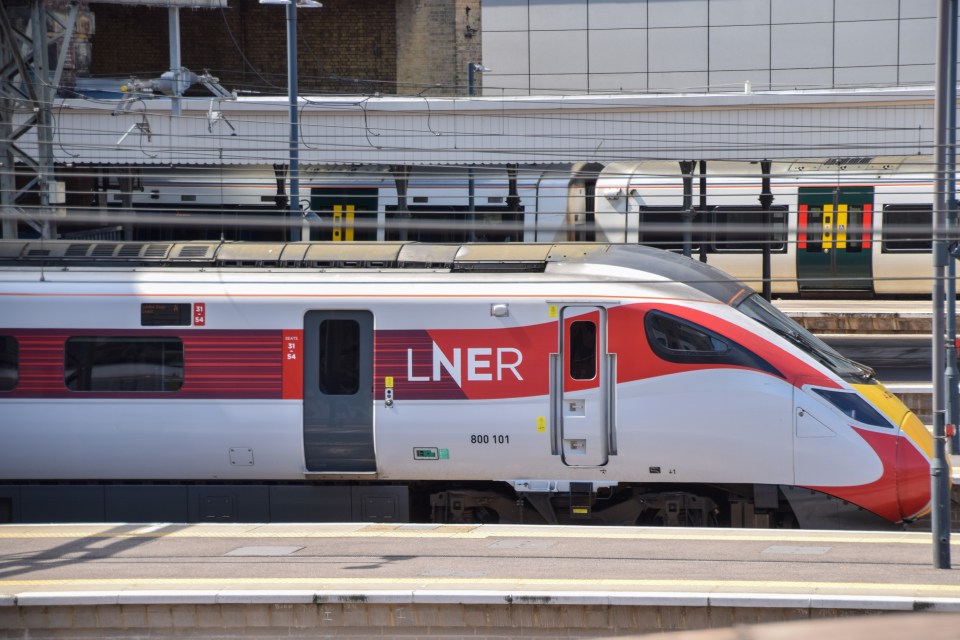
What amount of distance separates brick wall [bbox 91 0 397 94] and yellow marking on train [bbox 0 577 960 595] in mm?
33981

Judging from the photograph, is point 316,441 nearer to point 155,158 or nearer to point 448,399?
point 448,399

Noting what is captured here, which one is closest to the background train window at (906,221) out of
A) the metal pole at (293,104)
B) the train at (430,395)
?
the metal pole at (293,104)

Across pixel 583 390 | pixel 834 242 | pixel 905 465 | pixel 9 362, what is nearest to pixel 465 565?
pixel 583 390

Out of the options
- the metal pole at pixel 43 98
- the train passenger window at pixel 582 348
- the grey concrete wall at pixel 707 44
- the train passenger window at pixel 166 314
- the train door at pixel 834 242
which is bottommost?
the train passenger window at pixel 582 348

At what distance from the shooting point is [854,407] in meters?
11.6

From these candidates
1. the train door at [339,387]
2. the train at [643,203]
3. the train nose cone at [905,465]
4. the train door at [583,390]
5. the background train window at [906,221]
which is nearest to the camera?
the train nose cone at [905,465]

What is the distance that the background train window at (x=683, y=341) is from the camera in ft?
38.7

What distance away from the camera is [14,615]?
9.45m

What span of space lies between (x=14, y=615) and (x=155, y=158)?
41.9 ft

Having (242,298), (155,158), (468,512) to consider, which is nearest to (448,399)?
(468,512)

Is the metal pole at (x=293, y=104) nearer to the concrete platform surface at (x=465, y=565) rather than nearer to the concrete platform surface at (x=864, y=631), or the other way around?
the concrete platform surface at (x=465, y=565)

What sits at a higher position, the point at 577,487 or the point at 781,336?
the point at 781,336

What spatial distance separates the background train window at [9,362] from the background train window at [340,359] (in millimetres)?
3118

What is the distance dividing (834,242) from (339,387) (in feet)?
56.3
